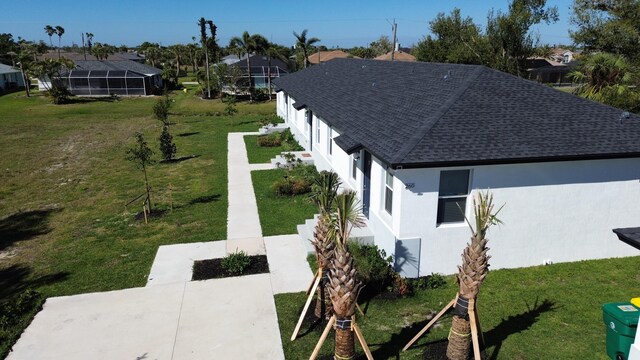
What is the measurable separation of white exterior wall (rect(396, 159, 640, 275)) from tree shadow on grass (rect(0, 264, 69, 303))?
8.70m

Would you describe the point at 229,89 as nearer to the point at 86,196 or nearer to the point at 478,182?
the point at 86,196

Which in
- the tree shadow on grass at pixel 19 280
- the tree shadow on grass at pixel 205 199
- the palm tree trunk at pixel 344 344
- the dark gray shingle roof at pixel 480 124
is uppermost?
the dark gray shingle roof at pixel 480 124

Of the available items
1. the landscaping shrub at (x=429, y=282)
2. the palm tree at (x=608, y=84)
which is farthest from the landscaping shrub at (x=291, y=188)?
the palm tree at (x=608, y=84)

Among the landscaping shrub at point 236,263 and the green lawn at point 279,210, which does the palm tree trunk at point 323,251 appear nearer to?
the landscaping shrub at point 236,263

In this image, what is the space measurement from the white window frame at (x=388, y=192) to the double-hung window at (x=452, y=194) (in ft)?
4.15

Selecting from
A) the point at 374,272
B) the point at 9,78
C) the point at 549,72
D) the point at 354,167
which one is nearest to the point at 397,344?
the point at 374,272

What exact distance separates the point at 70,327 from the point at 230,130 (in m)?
24.2

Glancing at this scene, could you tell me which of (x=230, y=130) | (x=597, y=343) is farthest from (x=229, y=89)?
(x=597, y=343)

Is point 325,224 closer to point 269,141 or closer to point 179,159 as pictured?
point 179,159

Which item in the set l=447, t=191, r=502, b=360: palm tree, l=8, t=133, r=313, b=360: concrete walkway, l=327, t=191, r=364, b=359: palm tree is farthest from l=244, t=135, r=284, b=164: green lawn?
l=447, t=191, r=502, b=360: palm tree

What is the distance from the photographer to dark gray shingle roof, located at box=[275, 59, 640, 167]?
10164mm

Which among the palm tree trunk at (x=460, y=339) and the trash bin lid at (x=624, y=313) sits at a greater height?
the trash bin lid at (x=624, y=313)

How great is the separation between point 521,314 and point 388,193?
414 centimetres

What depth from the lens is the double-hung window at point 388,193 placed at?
37.1 ft
